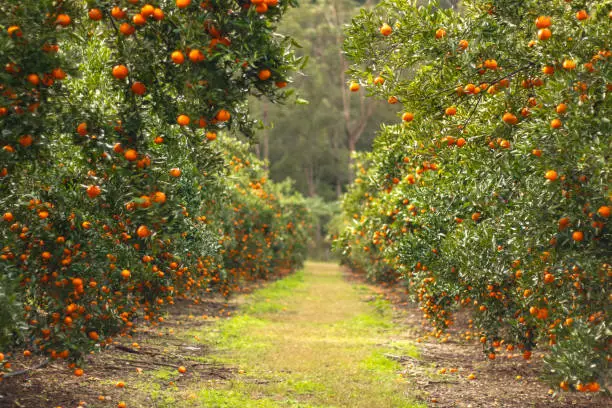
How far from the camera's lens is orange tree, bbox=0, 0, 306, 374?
4.05 metres

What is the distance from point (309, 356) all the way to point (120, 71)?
623 centimetres

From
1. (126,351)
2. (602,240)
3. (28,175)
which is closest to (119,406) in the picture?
(28,175)

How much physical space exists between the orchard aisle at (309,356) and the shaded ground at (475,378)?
0.34 meters

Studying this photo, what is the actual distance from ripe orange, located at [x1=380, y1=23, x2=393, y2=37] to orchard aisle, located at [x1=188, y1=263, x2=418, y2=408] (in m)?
4.11

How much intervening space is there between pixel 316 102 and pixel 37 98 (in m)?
46.5

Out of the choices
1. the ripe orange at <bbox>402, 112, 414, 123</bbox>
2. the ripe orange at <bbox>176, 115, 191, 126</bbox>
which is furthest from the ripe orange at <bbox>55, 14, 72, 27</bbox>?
the ripe orange at <bbox>402, 112, 414, 123</bbox>

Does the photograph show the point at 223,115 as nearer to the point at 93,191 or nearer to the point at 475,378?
the point at 93,191

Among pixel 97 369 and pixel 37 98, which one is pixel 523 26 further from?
pixel 97 369

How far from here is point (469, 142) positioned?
224 inches

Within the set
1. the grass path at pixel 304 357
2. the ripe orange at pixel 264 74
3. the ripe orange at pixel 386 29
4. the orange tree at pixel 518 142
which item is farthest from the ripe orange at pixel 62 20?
the grass path at pixel 304 357

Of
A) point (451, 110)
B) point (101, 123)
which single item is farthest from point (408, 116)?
point (101, 123)

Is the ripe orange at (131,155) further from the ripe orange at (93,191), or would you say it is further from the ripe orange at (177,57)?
the ripe orange at (177,57)

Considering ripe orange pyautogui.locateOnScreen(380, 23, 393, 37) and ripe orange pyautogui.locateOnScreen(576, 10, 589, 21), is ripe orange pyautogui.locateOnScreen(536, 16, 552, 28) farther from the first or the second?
ripe orange pyautogui.locateOnScreen(380, 23, 393, 37)

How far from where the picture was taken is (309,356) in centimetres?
930
